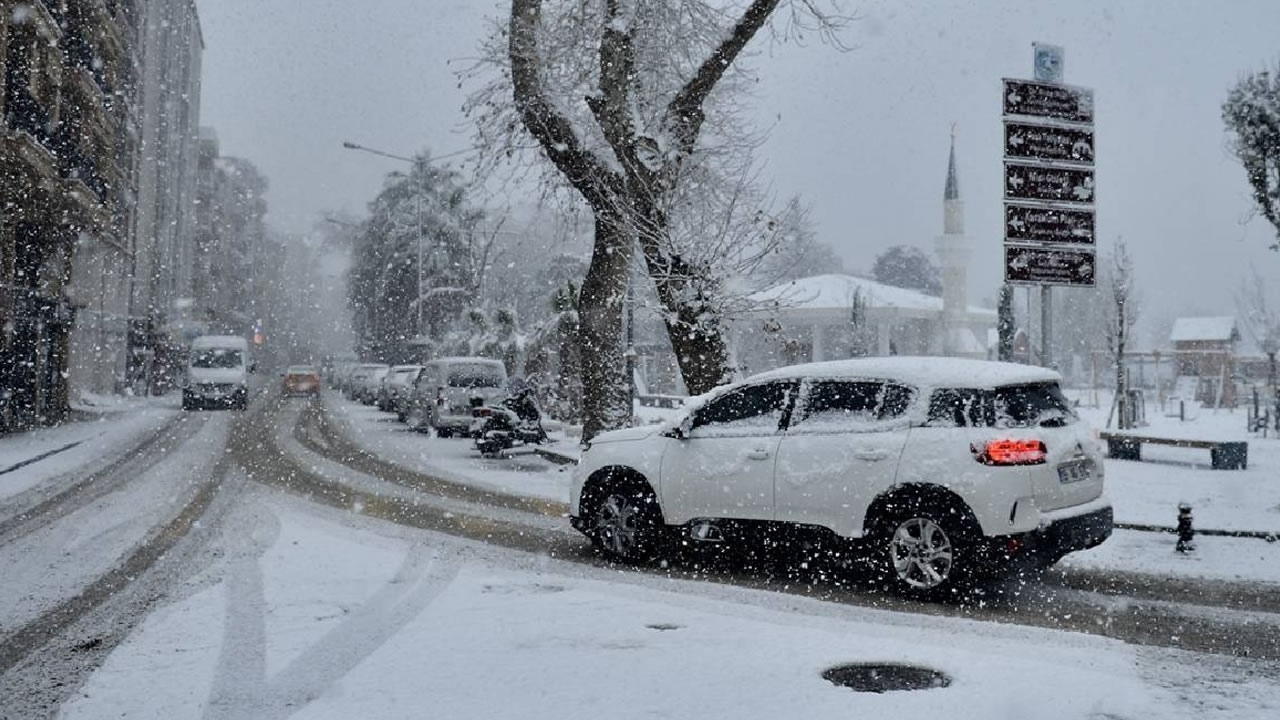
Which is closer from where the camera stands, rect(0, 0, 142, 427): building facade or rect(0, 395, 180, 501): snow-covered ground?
rect(0, 395, 180, 501): snow-covered ground

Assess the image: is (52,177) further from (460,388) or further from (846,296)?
(846,296)

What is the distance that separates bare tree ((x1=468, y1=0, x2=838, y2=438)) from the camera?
14.8 m

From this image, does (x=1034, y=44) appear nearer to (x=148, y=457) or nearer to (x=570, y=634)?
(x=570, y=634)

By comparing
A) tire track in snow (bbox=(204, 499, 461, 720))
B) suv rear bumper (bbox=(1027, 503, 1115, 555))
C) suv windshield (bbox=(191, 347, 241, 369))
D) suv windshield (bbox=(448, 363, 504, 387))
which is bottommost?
tire track in snow (bbox=(204, 499, 461, 720))

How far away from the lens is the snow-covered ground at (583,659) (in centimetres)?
470

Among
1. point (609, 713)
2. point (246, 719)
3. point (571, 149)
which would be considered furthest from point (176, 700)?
point (571, 149)

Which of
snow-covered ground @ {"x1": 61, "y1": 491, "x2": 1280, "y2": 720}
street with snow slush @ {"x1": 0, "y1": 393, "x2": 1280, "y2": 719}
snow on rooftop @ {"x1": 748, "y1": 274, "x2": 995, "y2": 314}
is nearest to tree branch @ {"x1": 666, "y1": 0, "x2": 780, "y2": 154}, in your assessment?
street with snow slush @ {"x1": 0, "y1": 393, "x2": 1280, "y2": 719}

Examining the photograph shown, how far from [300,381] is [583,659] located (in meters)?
46.6

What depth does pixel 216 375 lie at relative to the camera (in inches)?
1383

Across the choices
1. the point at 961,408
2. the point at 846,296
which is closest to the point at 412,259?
the point at 846,296

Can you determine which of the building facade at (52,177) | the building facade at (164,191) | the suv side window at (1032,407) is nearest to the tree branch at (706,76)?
the suv side window at (1032,407)

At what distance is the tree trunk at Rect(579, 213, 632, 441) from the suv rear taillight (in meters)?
11.6

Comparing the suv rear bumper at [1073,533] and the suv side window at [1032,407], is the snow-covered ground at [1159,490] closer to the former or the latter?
the suv rear bumper at [1073,533]

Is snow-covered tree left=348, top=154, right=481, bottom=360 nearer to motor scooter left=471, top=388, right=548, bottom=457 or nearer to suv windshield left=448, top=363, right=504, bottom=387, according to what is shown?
suv windshield left=448, top=363, right=504, bottom=387
